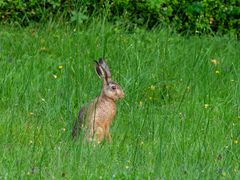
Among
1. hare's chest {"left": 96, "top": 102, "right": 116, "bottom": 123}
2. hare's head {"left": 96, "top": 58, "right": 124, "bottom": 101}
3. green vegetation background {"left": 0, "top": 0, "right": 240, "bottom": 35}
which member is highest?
hare's head {"left": 96, "top": 58, "right": 124, "bottom": 101}

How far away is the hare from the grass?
0.13 metres

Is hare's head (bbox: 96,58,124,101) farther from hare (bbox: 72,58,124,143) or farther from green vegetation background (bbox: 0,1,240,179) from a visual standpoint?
green vegetation background (bbox: 0,1,240,179)

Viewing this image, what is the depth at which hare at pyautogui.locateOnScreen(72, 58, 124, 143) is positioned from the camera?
729cm

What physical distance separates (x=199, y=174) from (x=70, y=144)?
3.69ft

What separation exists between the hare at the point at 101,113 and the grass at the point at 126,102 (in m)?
0.13

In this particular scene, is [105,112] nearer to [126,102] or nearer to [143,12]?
[126,102]

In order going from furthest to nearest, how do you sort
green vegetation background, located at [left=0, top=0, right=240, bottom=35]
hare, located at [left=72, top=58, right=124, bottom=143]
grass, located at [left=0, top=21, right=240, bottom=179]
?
1. green vegetation background, located at [left=0, top=0, right=240, bottom=35]
2. hare, located at [left=72, top=58, right=124, bottom=143]
3. grass, located at [left=0, top=21, right=240, bottom=179]

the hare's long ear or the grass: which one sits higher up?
the hare's long ear

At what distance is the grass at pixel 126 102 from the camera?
6.39m

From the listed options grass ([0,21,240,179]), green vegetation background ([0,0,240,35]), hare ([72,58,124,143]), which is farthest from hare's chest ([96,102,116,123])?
green vegetation background ([0,0,240,35])

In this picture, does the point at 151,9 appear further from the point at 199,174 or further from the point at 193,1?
the point at 199,174

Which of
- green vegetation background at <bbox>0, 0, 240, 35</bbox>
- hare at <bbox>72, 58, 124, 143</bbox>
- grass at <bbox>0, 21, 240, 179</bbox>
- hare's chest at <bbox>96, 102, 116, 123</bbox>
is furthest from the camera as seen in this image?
green vegetation background at <bbox>0, 0, 240, 35</bbox>

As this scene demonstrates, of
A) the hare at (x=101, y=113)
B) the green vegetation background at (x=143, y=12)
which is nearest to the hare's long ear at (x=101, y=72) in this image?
the hare at (x=101, y=113)

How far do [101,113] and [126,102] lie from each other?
1021 millimetres
